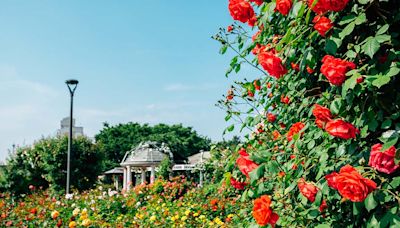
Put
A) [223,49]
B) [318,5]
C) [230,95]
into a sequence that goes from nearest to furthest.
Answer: [318,5] → [223,49] → [230,95]

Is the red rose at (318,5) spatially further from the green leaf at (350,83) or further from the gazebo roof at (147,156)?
the gazebo roof at (147,156)

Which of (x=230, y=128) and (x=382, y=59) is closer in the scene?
(x=382, y=59)

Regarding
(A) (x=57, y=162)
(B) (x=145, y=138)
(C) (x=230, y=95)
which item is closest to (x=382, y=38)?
(C) (x=230, y=95)

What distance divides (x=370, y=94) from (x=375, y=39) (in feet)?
0.69

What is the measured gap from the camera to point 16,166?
1906 cm

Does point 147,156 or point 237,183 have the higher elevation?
point 147,156

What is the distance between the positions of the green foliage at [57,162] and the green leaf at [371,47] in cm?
1861

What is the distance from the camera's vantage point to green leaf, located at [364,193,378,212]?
62.6 inches

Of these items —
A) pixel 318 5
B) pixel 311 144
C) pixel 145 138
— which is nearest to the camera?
pixel 318 5

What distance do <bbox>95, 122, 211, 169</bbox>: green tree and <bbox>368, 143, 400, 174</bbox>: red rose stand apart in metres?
53.5

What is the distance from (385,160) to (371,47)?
0.41 metres

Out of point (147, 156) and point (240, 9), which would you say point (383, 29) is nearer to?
point (240, 9)

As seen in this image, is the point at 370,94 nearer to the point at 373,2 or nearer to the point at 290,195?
the point at 373,2

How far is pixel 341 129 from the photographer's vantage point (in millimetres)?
1772
